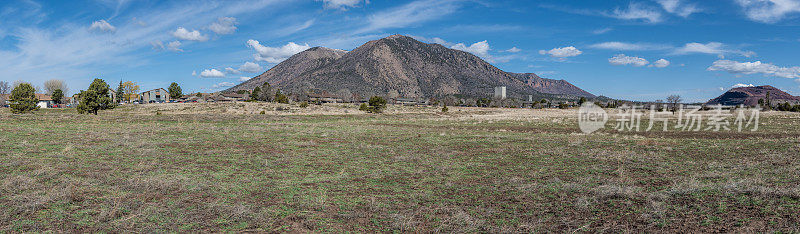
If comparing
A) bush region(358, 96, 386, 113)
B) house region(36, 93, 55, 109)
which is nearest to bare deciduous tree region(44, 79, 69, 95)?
house region(36, 93, 55, 109)

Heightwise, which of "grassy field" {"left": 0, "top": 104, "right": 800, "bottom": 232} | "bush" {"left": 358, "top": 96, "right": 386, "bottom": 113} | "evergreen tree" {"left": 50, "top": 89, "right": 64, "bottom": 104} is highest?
"evergreen tree" {"left": 50, "top": 89, "right": 64, "bottom": 104}

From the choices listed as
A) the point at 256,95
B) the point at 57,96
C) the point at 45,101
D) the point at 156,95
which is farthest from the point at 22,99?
the point at 156,95

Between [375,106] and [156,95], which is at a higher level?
[156,95]

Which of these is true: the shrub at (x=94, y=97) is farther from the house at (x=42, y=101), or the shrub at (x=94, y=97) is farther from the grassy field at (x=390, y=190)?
the house at (x=42, y=101)

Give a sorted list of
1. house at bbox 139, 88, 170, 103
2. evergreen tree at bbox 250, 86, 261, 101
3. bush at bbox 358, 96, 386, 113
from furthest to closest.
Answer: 1. house at bbox 139, 88, 170, 103
2. evergreen tree at bbox 250, 86, 261, 101
3. bush at bbox 358, 96, 386, 113

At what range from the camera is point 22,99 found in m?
57.5

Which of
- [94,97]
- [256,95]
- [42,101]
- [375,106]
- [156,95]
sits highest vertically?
[156,95]

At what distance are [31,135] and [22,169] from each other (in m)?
12.1

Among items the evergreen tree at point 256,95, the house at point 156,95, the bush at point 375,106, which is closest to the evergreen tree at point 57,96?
the house at point 156,95

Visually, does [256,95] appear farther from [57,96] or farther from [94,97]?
[94,97]

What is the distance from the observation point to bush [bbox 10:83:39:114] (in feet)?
184

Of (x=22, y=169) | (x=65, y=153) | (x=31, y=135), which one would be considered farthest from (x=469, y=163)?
(x=31, y=135)

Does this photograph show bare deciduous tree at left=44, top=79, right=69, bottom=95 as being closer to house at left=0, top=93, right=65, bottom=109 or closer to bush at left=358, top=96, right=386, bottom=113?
house at left=0, top=93, right=65, bottom=109

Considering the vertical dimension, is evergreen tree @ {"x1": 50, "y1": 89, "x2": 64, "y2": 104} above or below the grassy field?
above
